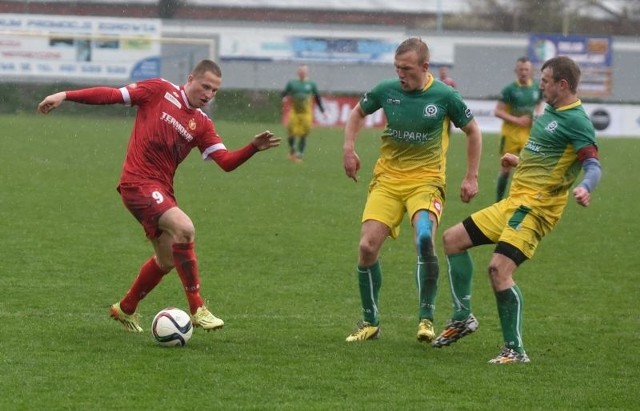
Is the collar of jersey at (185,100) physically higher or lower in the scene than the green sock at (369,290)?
higher

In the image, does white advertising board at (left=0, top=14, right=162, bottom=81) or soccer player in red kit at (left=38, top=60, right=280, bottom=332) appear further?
white advertising board at (left=0, top=14, right=162, bottom=81)

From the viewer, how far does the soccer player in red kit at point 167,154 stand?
740 cm

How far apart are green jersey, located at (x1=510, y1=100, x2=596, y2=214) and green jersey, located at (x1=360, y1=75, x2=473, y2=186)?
2.52 feet

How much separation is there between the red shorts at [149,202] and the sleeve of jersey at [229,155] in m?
0.42

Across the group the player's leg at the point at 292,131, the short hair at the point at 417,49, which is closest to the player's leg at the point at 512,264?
the short hair at the point at 417,49

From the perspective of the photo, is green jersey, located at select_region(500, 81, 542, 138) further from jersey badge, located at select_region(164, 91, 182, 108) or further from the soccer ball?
the soccer ball

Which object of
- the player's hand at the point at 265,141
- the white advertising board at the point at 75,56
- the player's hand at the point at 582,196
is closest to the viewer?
the player's hand at the point at 582,196

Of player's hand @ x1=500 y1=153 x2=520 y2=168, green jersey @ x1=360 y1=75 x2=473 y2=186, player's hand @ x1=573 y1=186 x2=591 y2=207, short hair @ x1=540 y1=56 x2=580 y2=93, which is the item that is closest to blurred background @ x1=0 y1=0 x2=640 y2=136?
green jersey @ x1=360 y1=75 x2=473 y2=186

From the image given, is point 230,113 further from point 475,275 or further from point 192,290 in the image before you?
point 192,290

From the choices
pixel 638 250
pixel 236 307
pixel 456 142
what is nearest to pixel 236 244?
pixel 236 307

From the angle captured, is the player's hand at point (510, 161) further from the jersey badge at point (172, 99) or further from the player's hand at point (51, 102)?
the player's hand at point (51, 102)

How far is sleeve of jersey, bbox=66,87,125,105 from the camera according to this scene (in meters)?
7.35

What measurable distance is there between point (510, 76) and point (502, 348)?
Answer: 1736 inches

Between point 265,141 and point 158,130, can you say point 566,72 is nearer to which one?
point 265,141
